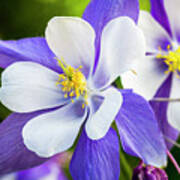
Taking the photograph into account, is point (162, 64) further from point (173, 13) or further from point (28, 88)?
point (28, 88)

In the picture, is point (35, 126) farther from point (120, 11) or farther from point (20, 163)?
point (120, 11)

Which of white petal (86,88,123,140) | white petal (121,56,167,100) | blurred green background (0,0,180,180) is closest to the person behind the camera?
white petal (86,88,123,140)

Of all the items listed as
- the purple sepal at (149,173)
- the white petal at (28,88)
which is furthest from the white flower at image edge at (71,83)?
the purple sepal at (149,173)

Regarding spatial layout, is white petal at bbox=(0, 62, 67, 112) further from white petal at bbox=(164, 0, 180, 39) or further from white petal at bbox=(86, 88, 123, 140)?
white petal at bbox=(164, 0, 180, 39)

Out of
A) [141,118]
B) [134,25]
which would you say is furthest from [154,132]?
[134,25]

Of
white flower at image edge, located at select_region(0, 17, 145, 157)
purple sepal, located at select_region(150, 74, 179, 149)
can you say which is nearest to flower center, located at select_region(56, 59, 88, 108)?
white flower at image edge, located at select_region(0, 17, 145, 157)

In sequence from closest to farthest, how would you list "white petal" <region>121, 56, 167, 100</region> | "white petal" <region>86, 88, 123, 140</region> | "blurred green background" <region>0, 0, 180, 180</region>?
"white petal" <region>86, 88, 123, 140</region> → "white petal" <region>121, 56, 167, 100</region> → "blurred green background" <region>0, 0, 180, 180</region>

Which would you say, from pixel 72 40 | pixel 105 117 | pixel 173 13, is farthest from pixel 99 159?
pixel 173 13

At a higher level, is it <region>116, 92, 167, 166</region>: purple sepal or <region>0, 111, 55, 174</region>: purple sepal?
<region>116, 92, 167, 166</region>: purple sepal
